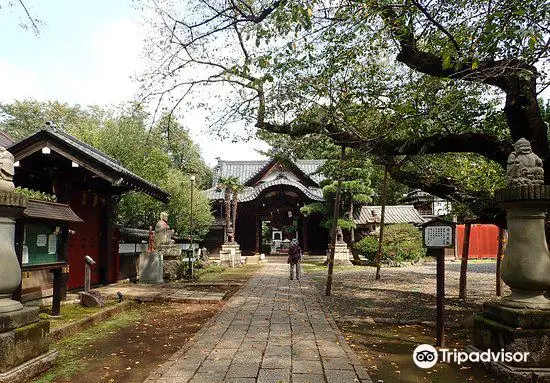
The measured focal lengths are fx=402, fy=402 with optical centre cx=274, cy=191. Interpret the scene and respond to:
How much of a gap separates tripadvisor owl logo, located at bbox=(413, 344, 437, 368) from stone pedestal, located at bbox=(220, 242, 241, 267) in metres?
18.1

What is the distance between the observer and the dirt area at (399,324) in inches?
191

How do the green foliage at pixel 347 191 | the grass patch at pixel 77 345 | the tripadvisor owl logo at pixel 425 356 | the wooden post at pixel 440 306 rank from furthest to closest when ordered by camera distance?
the green foliage at pixel 347 191 < the wooden post at pixel 440 306 < the tripadvisor owl logo at pixel 425 356 < the grass patch at pixel 77 345

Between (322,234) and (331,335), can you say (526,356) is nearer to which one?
(331,335)

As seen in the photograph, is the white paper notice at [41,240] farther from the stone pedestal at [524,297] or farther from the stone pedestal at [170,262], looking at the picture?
the stone pedestal at [524,297]

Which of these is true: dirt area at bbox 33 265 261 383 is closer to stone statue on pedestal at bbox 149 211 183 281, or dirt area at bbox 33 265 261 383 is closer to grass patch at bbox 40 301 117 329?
grass patch at bbox 40 301 117 329

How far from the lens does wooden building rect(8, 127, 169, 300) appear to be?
10.1m

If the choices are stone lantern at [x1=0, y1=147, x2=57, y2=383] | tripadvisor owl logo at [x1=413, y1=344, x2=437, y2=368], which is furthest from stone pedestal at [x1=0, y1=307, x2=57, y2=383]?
tripadvisor owl logo at [x1=413, y1=344, x2=437, y2=368]

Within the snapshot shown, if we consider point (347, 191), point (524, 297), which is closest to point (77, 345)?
point (524, 297)

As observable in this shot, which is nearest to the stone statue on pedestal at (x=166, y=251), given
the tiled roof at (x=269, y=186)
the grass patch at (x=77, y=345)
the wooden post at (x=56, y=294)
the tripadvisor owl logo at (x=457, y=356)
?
the grass patch at (x=77, y=345)

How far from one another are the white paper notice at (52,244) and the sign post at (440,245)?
6845mm

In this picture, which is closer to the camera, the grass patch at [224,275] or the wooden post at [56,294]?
the wooden post at [56,294]

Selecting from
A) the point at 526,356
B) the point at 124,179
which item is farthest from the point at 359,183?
the point at 526,356

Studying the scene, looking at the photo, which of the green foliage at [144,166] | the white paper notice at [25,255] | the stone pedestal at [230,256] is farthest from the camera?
the stone pedestal at [230,256]

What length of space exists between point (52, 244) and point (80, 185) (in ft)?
13.3
